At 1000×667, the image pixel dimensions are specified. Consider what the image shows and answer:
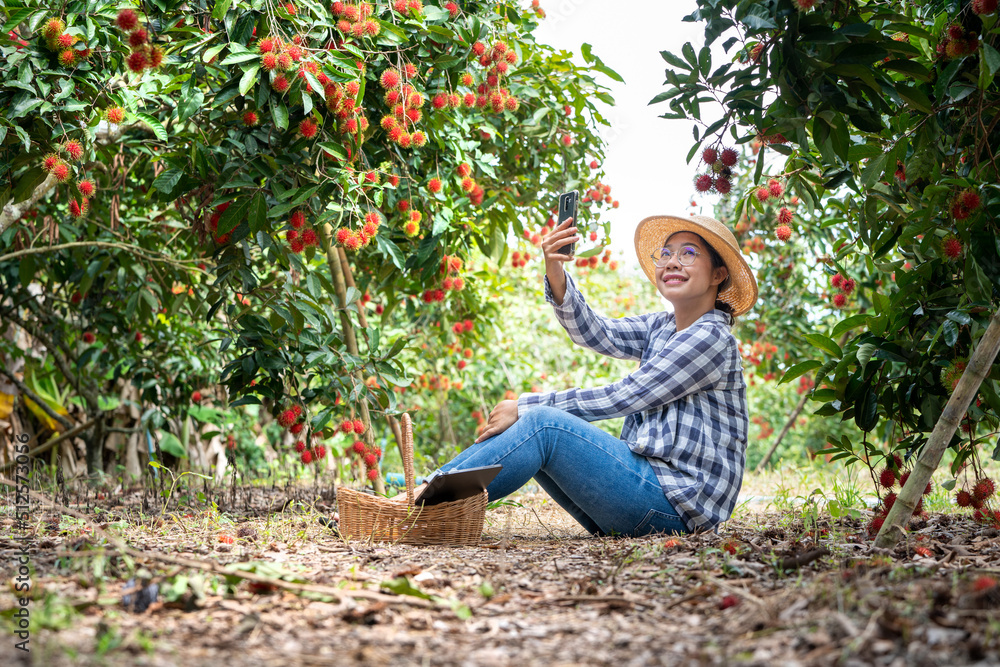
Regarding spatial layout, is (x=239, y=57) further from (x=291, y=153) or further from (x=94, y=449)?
(x=94, y=449)

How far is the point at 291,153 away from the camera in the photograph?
222 centimetres

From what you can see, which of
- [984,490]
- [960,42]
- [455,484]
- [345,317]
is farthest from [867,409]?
[345,317]

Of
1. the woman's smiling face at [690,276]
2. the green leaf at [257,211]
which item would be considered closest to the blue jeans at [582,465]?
the woman's smiling face at [690,276]

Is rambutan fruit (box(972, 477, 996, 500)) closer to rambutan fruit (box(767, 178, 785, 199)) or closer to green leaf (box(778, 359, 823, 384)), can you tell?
green leaf (box(778, 359, 823, 384))

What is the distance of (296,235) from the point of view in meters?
2.27

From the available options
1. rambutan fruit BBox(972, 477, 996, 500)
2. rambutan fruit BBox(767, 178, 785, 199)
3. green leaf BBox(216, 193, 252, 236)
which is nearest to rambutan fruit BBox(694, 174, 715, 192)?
rambutan fruit BBox(767, 178, 785, 199)

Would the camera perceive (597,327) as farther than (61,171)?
Yes

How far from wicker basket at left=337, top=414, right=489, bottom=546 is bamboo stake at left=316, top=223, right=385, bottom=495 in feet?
1.75

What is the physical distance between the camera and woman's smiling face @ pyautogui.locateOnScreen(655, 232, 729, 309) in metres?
2.21

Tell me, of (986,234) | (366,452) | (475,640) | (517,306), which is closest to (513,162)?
(366,452)

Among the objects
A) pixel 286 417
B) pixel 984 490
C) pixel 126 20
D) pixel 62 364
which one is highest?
pixel 126 20

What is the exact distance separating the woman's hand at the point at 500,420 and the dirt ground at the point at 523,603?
32 cm

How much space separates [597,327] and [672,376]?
426 millimetres

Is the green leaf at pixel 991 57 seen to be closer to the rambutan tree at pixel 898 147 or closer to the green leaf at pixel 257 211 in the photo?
the rambutan tree at pixel 898 147
